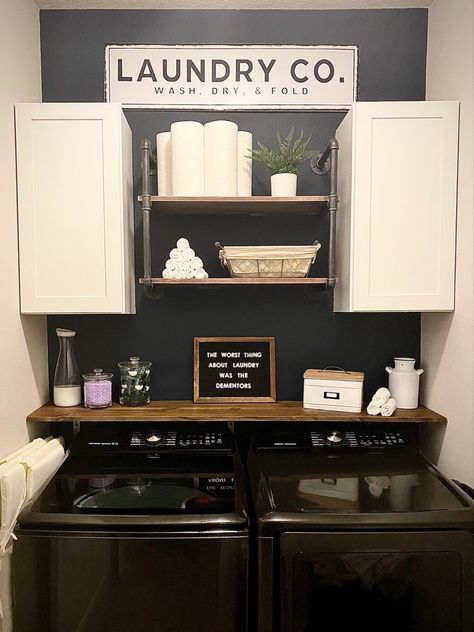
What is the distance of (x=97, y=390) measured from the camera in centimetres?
192

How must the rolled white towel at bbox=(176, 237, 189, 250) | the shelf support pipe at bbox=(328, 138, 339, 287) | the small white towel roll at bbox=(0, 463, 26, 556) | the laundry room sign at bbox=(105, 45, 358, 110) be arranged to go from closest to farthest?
the small white towel roll at bbox=(0, 463, 26, 556) < the shelf support pipe at bbox=(328, 138, 339, 287) < the rolled white towel at bbox=(176, 237, 189, 250) < the laundry room sign at bbox=(105, 45, 358, 110)

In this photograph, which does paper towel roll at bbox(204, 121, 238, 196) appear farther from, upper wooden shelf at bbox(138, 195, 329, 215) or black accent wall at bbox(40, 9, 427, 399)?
black accent wall at bbox(40, 9, 427, 399)

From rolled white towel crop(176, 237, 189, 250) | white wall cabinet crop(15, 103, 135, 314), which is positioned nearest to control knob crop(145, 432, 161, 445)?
white wall cabinet crop(15, 103, 135, 314)

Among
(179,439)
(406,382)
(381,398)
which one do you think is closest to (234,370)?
(179,439)

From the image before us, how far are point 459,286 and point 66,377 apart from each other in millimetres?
1581

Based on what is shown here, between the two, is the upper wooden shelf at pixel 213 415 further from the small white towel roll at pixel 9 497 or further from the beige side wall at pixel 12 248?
the small white towel roll at pixel 9 497

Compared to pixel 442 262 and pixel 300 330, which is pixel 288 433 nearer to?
pixel 300 330

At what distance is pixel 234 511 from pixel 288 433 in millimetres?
594

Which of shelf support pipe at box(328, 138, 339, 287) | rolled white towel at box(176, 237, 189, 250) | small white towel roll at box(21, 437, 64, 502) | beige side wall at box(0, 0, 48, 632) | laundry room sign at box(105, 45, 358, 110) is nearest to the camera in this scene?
small white towel roll at box(21, 437, 64, 502)

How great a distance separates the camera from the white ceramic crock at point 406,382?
Answer: 6.45 ft

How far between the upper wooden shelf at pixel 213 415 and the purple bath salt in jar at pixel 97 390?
0.09 feet

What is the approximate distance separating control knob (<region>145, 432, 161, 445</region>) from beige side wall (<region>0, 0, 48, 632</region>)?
1.53 feet

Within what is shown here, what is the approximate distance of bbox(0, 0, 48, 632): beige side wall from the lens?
1.69 metres

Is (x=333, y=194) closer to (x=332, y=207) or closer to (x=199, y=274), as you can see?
(x=332, y=207)
